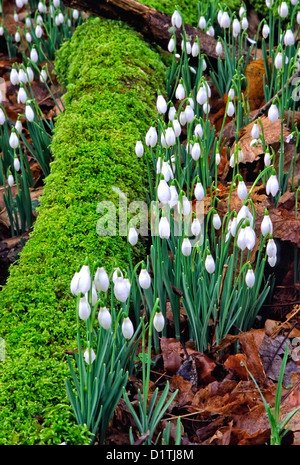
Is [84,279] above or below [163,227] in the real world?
below

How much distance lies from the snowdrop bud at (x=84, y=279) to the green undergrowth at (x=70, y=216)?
17.0 inches

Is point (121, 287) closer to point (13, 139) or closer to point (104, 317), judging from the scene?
point (104, 317)

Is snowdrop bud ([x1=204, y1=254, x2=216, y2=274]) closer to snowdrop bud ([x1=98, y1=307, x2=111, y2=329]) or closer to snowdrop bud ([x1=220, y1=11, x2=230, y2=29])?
snowdrop bud ([x1=98, y1=307, x2=111, y2=329])

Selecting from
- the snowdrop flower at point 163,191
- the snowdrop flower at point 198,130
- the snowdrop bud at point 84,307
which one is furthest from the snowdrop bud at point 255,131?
the snowdrop bud at point 84,307

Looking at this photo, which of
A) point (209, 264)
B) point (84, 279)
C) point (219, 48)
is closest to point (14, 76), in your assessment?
point (219, 48)

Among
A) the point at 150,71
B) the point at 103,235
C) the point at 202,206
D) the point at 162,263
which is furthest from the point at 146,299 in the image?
the point at 150,71

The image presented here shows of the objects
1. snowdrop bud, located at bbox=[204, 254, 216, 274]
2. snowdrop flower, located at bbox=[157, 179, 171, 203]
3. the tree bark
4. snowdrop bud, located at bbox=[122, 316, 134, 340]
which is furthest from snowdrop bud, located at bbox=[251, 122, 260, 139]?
snowdrop bud, located at bbox=[122, 316, 134, 340]

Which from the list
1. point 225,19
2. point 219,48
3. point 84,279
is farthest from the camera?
point 219,48

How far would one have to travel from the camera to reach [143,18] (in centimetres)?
432

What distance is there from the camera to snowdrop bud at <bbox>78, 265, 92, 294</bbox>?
72.8 inches

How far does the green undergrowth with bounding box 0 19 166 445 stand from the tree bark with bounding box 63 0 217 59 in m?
0.08

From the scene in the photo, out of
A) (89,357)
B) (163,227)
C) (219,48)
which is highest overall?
(219,48)

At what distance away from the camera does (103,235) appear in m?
2.85

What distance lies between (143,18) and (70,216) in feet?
6.79
